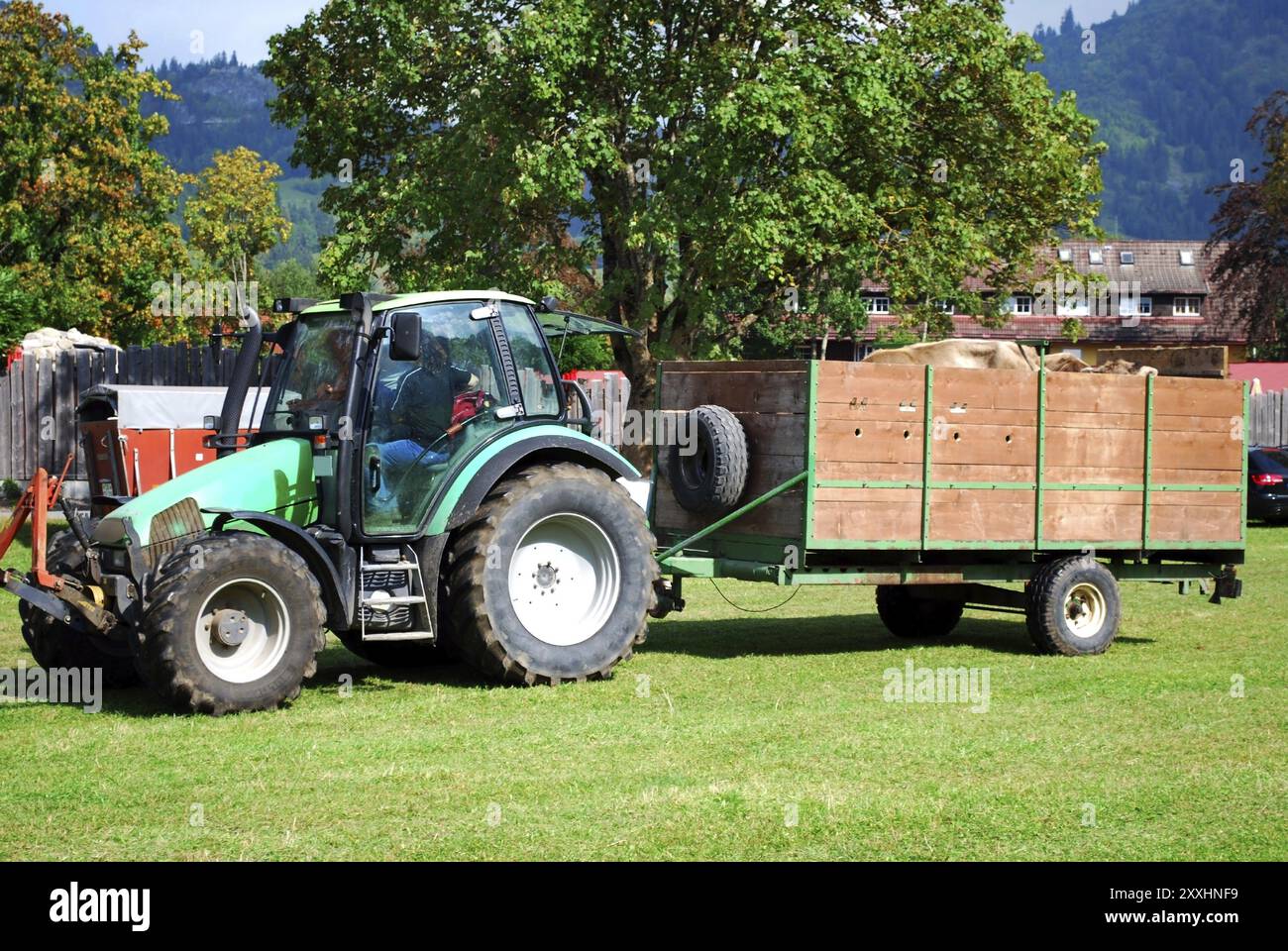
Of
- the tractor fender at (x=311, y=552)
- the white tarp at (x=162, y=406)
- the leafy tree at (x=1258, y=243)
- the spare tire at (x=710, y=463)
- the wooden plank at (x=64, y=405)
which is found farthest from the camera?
the leafy tree at (x=1258, y=243)

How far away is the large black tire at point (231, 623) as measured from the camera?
864 centimetres

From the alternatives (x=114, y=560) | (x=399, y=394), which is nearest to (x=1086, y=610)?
(x=399, y=394)

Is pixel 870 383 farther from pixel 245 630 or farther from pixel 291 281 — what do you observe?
pixel 291 281

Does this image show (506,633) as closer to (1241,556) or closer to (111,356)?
(1241,556)

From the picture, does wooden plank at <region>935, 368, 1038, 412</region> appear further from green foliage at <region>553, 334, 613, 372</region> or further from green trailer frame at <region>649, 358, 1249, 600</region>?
green foliage at <region>553, 334, 613, 372</region>

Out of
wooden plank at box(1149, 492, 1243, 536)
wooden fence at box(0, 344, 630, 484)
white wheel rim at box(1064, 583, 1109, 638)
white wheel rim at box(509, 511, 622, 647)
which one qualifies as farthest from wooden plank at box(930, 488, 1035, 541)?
wooden fence at box(0, 344, 630, 484)

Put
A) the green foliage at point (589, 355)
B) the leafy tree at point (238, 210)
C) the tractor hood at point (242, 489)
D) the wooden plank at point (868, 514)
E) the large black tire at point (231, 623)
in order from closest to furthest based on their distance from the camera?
1. the large black tire at point (231, 623)
2. the tractor hood at point (242, 489)
3. the wooden plank at point (868, 514)
4. the leafy tree at point (238, 210)
5. the green foliage at point (589, 355)

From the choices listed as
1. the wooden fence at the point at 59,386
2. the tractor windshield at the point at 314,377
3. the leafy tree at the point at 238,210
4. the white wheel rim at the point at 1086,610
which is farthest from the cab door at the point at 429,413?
the leafy tree at the point at 238,210

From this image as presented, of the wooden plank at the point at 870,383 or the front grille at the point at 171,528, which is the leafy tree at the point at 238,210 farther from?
the front grille at the point at 171,528

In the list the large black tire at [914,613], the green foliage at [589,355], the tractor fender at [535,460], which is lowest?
the large black tire at [914,613]

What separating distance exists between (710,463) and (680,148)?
565 inches

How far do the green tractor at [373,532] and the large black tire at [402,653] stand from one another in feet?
0.27

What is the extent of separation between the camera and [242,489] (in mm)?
9562
